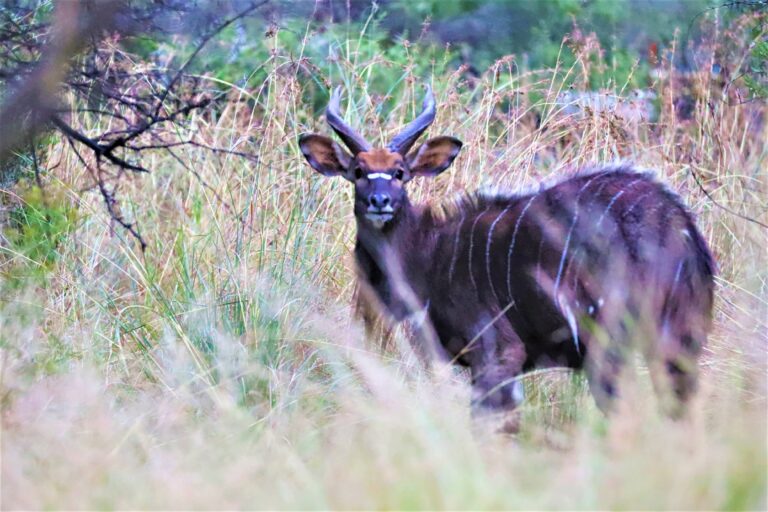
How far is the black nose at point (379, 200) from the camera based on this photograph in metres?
4.41

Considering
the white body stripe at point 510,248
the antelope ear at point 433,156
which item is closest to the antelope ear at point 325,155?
the antelope ear at point 433,156

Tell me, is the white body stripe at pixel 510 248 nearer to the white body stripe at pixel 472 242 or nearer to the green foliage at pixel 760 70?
the white body stripe at pixel 472 242

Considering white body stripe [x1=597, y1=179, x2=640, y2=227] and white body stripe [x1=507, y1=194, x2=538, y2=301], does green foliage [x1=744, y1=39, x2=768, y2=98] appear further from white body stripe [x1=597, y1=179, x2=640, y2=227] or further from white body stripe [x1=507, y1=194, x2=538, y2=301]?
white body stripe [x1=507, y1=194, x2=538, y2=301]

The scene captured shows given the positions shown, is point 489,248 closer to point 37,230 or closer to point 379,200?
point 379,200

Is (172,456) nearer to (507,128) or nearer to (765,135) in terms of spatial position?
(507,128)

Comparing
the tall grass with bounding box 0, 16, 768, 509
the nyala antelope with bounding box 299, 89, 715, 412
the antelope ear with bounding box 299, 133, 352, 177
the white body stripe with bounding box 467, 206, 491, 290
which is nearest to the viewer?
the tall grass with bounding box 0, 16, 768, 509

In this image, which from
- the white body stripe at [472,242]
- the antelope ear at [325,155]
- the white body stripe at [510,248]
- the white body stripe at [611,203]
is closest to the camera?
the white body stripe at [611,203]

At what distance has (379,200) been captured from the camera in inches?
174

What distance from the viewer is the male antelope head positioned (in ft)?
14.7

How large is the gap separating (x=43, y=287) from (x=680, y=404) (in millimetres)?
2806

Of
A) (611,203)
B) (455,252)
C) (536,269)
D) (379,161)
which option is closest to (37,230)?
(379,161)

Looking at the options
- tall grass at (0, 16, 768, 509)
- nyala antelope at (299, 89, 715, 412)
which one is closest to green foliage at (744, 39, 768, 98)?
tall grass at (0, 16, 768, 509)

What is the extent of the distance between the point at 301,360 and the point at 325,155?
2.69 ft

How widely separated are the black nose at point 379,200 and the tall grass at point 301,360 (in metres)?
0.52
